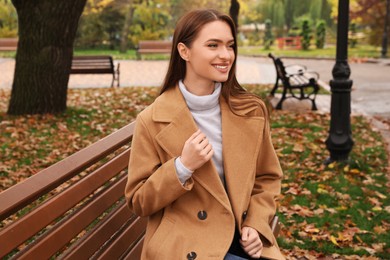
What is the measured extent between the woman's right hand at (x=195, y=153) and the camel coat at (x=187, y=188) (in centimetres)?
6

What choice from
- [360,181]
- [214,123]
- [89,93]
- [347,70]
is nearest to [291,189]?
[360,181]

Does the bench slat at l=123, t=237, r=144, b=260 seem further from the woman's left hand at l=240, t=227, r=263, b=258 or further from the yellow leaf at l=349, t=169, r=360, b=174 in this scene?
the yellow leaf at l=349, t=169, r=360, b=174

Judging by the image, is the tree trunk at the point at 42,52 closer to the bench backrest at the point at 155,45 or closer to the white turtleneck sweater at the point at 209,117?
the white turtleneck sweater at the point at 209,117

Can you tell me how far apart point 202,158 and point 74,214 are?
640mm

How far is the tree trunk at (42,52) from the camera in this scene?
9.73 m

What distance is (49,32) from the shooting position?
32.3ft

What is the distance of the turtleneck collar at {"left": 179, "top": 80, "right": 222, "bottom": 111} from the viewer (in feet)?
7.89

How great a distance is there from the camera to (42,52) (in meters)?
9.90

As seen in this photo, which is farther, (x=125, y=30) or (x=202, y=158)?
(x=125, y=30)

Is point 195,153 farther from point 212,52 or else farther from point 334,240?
point 334,240

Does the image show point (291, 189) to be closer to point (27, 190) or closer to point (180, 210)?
point (180, 210)

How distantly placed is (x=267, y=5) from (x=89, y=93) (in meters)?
41.5

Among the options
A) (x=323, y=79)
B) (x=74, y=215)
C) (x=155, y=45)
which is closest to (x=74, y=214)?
(x=74, y=215)

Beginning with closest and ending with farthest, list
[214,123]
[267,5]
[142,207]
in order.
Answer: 1. [142,207]
2. [214,123]
3. [267,5]
